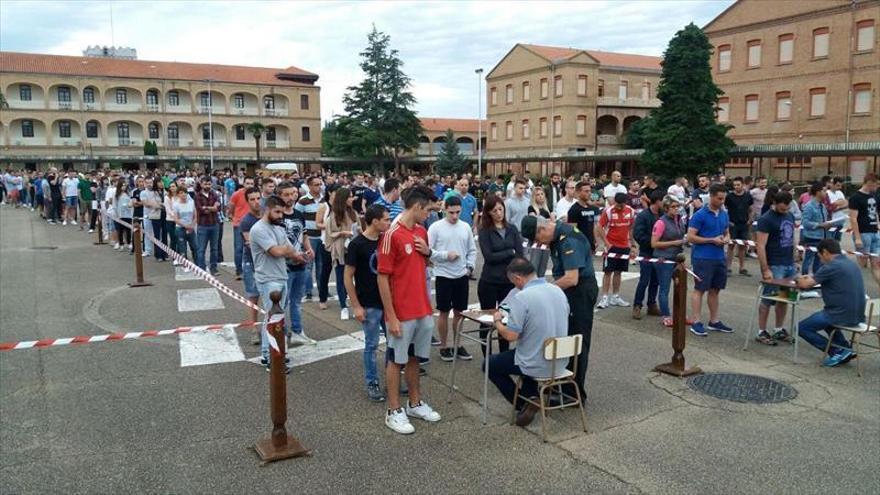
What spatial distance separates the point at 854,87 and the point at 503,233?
4551 centimetres

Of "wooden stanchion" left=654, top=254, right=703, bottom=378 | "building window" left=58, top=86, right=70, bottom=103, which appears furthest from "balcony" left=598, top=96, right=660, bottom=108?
"wooden stanchion" left=654, top=254, right=703, bottom=378

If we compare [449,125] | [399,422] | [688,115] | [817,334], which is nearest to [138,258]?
[399,422]

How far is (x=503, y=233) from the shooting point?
708 centimetres

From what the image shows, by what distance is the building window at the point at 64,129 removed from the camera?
226ft

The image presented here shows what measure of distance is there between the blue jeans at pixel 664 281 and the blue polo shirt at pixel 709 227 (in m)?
0.65

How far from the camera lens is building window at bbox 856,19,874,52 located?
136ft

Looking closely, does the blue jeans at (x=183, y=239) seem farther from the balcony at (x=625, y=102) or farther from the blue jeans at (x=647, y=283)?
the balcony at (x=625, y=102)

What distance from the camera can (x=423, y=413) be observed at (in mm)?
5629

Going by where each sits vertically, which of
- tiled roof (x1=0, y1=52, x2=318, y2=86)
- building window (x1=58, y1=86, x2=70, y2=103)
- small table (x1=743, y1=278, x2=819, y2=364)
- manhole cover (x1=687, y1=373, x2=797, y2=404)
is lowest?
manhole cover (x1=687, y1=373, x2=797, y2=404)

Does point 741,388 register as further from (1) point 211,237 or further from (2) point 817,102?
(2) point 817,102

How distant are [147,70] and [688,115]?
191ft

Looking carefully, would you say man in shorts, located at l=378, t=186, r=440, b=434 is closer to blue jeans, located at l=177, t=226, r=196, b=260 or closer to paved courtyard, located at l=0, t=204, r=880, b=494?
paved courtyard, located at l=0, t=204, r=880, b=494

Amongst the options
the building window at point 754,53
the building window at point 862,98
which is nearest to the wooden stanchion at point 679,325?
the building window at point 862,98

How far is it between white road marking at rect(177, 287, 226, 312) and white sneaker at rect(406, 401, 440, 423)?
5.51 meters
